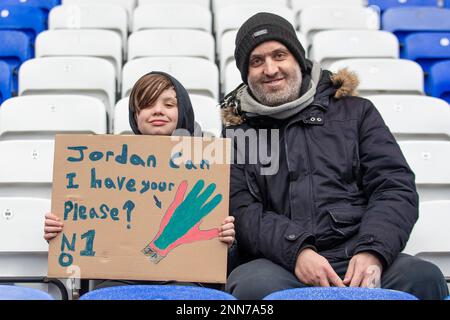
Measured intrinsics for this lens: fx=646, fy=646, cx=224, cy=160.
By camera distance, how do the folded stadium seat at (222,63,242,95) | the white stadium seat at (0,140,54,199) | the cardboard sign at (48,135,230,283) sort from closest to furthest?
the cardboard sign at (48,135,230,283)
the white stadium seat at (0,140,54,199)
the folded stadium seat at (222,63,242,95)

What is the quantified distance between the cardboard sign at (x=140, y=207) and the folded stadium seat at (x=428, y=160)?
1061 mm

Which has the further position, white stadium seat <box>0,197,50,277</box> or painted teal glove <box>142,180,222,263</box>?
white stadium seat <box>0,197,50,277</box>

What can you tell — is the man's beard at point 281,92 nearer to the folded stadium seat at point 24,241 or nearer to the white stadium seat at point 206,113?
the white stadium seat at point 206,113

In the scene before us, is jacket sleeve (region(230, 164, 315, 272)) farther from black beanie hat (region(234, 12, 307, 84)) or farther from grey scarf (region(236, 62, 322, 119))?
black beanie hat (region(234, 12, 307, 84))

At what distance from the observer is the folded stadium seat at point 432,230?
87.4 inches

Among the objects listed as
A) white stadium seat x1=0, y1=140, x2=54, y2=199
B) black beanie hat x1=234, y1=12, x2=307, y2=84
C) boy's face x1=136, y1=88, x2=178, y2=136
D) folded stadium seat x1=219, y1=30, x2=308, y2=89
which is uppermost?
folded stadium seat x1=219, y1=30, x2=308, y2=89

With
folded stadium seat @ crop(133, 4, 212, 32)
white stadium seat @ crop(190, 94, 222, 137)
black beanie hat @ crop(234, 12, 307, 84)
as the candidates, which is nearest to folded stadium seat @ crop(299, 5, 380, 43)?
folded stadium seat @ crop(133, 4, 212, 32)

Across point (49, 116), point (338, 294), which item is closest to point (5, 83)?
point (49, 116)

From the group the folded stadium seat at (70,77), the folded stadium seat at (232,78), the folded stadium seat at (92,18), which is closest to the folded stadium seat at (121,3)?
the folded stadium seat at (92,18)

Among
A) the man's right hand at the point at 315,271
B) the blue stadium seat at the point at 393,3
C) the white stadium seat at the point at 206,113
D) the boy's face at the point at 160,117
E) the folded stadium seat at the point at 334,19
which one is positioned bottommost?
the man's right hand at the point at 315,271

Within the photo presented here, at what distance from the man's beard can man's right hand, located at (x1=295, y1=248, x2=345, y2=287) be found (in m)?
0.57

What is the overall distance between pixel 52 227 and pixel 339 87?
3.58ft

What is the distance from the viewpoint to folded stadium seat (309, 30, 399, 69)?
141 inches

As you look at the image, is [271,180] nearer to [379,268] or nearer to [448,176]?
[379,268]
